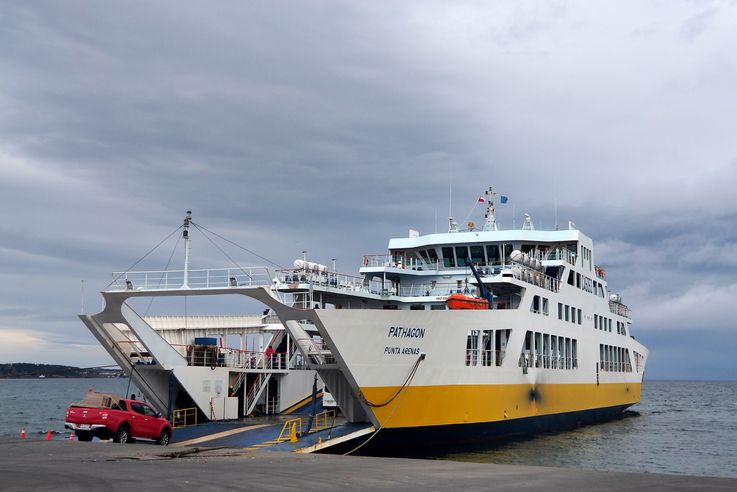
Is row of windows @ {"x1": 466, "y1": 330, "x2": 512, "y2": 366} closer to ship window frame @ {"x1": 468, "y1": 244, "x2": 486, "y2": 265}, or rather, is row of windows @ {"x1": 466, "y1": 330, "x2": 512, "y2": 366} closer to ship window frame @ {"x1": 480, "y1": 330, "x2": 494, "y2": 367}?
ship window frame @ {"x1": 480, "y1": 330, "x2": 494, "y2": 367}

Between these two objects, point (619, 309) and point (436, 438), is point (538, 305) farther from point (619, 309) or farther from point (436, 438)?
point (619, 309)

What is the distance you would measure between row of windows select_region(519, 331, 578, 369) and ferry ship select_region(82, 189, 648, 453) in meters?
0.07

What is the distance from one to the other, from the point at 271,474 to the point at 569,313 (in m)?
22.7

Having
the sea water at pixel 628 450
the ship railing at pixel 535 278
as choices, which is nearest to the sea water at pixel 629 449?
the sea water at pixel 628 450

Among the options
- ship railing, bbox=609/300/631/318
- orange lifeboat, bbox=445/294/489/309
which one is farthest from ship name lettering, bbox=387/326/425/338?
ship railing, bbox=609/300/631/318

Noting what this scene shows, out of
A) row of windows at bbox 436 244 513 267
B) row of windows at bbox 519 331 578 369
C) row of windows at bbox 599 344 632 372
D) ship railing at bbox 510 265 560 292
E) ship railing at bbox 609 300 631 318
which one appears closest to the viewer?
ship railing at bbox 510 265 560 292

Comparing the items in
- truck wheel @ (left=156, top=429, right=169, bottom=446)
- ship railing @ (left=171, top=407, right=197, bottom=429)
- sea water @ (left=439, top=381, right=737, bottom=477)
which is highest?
ship railing @ (left=171, top=407, right=197, bottom=429)

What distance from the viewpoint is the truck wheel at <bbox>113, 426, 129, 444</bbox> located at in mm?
22531

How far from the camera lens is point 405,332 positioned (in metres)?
24.1

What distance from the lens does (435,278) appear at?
3306cm

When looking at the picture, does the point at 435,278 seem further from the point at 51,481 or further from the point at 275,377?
the point at 51,481

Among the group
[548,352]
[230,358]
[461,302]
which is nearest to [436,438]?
[461,302]

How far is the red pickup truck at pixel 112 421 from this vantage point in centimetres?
2234

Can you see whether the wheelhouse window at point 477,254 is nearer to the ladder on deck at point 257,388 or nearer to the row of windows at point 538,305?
the row of windows at point 538,305
